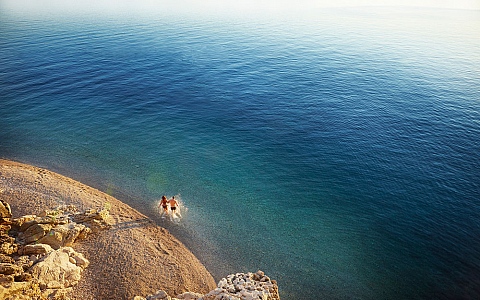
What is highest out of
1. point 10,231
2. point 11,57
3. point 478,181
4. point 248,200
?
point 478,181

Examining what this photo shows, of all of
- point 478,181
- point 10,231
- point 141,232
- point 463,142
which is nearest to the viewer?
point 10,231

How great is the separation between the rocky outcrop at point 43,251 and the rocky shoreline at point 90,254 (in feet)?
0.17

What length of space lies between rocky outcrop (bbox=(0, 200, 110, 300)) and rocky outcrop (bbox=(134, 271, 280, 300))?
5964 millimetres

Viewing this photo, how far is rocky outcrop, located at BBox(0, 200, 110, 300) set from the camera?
1669cm

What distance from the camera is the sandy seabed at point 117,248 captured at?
20.3 meters

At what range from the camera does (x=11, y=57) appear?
242 ft

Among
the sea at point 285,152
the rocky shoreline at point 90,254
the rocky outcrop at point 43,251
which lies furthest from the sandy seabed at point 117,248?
the sea at point 285,152

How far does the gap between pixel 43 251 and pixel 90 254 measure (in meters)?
3.44

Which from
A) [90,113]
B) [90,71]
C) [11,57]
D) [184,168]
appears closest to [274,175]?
[184,168]

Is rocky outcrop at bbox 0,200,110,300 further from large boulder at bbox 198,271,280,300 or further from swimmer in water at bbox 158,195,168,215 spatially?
large boulder at bbox 198,271,280,300

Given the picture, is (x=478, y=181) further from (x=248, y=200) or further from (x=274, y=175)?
(x=248, y=200)

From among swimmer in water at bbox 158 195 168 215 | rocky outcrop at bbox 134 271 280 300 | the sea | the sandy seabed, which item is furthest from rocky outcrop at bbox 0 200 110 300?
the sea

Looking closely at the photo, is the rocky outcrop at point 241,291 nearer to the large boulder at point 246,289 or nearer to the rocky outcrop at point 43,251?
the large boulder at point 246,289

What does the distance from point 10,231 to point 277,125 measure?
36.6m
